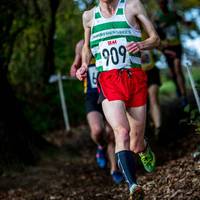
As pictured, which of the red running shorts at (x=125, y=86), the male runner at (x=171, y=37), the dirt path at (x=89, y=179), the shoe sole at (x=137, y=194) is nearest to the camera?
the shoe sole at (x=137, y=194)

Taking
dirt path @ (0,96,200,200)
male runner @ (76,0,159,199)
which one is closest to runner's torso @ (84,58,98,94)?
dirt path @ (0,96,200,200)

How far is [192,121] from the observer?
6391 mm

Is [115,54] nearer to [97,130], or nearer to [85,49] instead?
[85,49]

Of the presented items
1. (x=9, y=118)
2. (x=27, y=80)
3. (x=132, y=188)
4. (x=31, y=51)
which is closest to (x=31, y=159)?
(x=9, y=118)

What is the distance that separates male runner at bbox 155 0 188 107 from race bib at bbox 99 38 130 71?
5374 mm

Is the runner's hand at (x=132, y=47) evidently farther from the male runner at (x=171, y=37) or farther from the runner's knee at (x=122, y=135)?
the male runner at (x=171, y=37)

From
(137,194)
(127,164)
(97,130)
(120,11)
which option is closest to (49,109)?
(97,130)

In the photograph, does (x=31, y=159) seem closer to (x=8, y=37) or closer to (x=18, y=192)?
(x=18, y=192)

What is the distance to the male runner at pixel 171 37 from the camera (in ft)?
36.6

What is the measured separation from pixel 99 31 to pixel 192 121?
1.58m

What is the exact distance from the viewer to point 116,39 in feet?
18.0

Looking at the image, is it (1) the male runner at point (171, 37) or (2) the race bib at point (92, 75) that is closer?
(2) the race bib at point (92, 75)

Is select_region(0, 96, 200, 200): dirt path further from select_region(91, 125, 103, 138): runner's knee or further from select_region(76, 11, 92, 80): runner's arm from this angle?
select_region(76, 11, 92, 80): runner's arm

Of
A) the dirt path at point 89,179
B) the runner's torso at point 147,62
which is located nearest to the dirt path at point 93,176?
the dirt path at point 89,179
